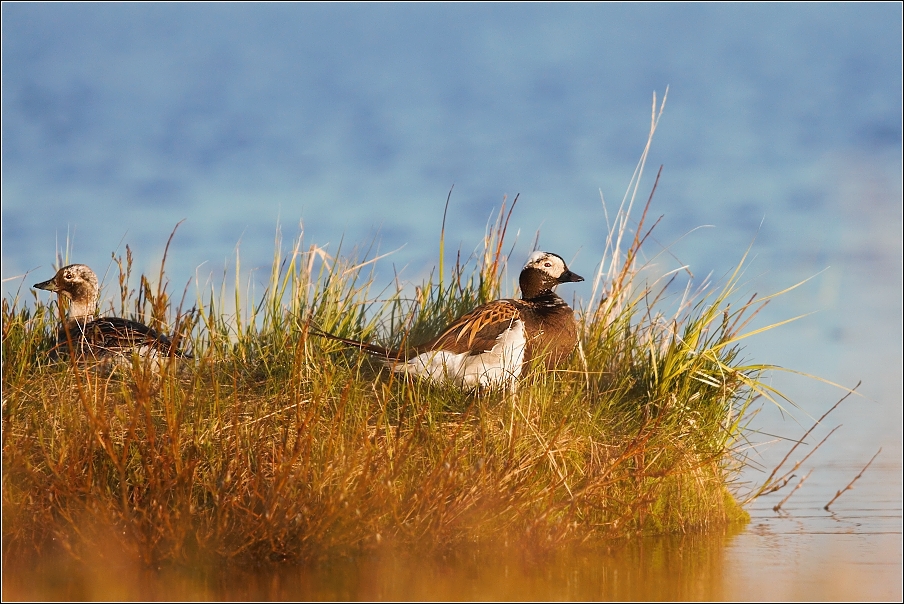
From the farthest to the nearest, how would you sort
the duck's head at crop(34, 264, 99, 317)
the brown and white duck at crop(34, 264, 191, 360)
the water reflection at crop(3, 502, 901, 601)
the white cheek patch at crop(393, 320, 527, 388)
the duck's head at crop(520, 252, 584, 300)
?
1. the duck's head at crop(34, 264, 99, 317)
2. the duck's head at crop(520, 252, 584, 300)
3. the brown and white duck at crop(34, 264, 191, 360)
4. the white cheek patch at crop(393, 320, 527, 388)
5. the water reflection at crop(3, 502, 901, 601)

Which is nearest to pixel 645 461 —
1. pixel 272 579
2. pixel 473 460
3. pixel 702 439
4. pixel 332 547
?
pixel 702 439

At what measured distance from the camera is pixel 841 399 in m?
7.06

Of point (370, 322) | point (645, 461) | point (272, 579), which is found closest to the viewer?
point (272, 579)

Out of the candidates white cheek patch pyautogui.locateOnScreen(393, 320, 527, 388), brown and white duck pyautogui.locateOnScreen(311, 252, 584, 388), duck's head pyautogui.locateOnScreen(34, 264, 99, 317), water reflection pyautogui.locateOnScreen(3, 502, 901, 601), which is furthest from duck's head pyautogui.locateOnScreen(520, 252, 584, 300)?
duck's head pyautogui.locateOnScreen(34, 264, 99, 317)

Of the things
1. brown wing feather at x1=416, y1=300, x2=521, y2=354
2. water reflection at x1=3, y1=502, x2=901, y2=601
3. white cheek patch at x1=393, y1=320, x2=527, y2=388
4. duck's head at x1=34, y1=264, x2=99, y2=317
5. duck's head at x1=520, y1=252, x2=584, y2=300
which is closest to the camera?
water reflection at x1=3, y1=502, x2=901, y2=601

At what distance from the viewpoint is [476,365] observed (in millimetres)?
6914

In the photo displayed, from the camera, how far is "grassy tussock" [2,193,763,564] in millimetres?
5125

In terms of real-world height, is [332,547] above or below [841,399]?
below

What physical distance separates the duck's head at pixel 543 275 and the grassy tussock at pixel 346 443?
1.74ft

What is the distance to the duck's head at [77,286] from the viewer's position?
8.97 meters

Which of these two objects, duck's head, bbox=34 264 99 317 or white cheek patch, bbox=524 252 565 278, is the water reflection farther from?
duck's head, bbox=34 264 99 317

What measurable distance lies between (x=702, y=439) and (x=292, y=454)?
3.67 meters

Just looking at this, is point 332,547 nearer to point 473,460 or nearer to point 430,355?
point 473,460

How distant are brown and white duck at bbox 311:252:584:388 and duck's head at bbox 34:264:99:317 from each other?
3.53 m
